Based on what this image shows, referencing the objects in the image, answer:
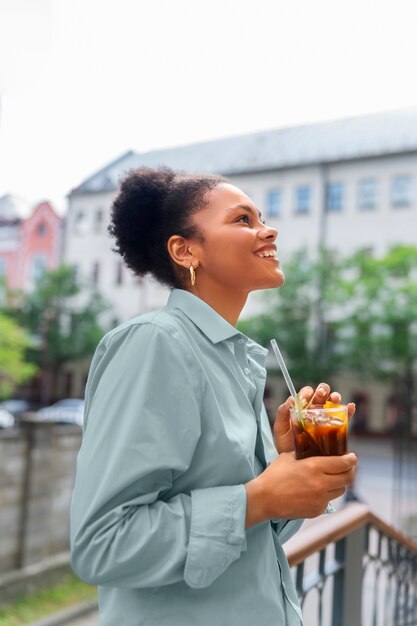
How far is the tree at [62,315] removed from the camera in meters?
15.5

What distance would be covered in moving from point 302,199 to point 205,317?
46.0 feet

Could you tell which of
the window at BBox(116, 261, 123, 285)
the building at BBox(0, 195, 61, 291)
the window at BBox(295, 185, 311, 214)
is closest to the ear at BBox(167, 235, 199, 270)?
the window at BBox(295, 185, 311, 214)

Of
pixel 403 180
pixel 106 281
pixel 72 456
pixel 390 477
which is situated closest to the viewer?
pixel 72 456

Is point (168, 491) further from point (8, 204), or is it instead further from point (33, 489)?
point (8, 204)

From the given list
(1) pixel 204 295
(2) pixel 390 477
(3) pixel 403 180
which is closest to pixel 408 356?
(2) pixel 390 477

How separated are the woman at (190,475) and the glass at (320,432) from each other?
0.06 ft

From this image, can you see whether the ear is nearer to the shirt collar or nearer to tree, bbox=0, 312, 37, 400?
the shirt collar

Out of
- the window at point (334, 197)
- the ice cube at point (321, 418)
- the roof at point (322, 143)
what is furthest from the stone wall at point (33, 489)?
the window at point (334, 197)

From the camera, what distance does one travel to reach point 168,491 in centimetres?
62

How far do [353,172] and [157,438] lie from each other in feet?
45.0

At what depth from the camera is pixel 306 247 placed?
13125mm

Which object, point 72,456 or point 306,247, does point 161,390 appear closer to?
point 72,456

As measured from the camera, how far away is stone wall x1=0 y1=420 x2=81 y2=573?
3.60 meters

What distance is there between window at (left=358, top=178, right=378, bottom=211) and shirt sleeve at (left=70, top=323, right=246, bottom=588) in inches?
530
